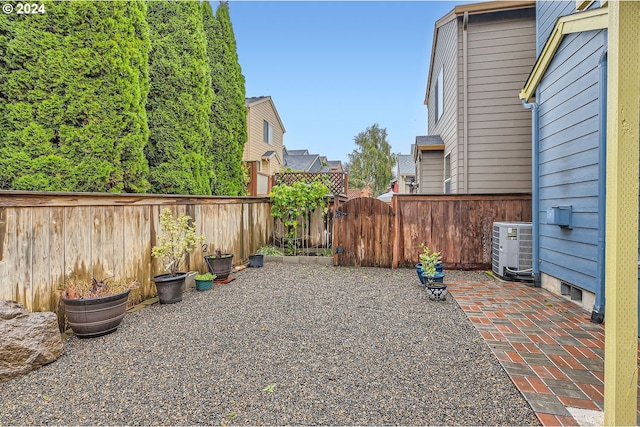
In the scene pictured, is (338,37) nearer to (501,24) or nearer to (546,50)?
(501,24)

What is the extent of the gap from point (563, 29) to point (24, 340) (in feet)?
20.4

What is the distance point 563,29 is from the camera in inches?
152

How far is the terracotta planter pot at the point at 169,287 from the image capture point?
13.3ft

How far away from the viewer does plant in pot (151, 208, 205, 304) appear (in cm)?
410

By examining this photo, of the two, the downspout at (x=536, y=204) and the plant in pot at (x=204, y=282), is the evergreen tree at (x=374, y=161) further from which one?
the plant in pot at (x=204, y=282)

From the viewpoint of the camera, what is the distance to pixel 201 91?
6402 millimetres

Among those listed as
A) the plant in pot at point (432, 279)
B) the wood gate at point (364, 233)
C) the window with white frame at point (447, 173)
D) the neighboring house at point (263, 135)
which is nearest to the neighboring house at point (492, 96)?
the window with white frame at point (447, 173)

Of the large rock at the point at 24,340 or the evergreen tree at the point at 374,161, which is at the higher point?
the evergreen tree at the point at 374,161

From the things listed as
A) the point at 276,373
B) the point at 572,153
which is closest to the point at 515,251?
the point at 572,153

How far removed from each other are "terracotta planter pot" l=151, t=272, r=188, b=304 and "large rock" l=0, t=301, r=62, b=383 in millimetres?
1416

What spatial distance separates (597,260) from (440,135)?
20.0ft

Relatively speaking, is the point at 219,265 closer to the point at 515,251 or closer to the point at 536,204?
the point at 515,251

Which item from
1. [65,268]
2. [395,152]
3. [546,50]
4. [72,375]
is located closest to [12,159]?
[65,268]

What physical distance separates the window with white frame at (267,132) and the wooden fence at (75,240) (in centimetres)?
1252
